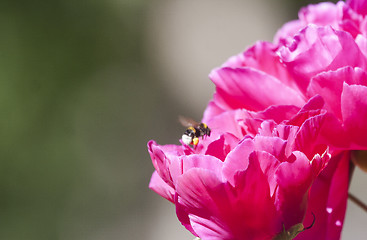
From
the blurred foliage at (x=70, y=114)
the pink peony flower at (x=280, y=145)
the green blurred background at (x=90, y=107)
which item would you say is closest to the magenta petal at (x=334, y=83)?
the pink peony flower at (x=280, y=145)

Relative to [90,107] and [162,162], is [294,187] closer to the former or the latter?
[162,162]

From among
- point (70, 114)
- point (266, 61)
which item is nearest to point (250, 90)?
point (266, 61)

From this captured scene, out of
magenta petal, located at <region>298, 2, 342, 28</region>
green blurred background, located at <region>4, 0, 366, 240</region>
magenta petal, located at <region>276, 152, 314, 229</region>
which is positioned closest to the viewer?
magenta petal, located at <region>276, 152, 314, 229</region>

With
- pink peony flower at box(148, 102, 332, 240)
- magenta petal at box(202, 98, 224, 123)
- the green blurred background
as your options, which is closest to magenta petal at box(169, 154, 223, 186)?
pink peony flower at box(148, 102, 332, 240)

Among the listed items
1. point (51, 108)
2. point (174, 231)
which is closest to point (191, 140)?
point (174, 231)

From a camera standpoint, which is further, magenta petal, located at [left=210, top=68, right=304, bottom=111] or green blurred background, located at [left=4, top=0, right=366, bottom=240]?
green blurred background, located at [left=4, top=0, right=366, bottom=240]

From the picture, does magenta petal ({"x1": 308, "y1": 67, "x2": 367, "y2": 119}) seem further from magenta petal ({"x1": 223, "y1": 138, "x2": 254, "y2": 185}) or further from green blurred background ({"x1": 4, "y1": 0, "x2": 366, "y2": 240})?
green blurred background ({"x1": 4, "y1": 0, "x2": 366, "y2": 240})
